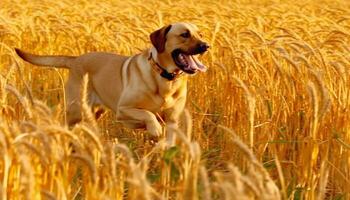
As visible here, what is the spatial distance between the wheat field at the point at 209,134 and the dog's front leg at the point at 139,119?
0.45ft

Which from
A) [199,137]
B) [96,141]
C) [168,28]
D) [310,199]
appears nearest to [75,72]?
[168,28]

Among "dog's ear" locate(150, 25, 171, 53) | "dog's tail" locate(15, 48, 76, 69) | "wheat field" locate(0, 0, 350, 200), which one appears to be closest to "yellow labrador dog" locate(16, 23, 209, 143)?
"dog's ear" locate(150, 25, 171, 53)

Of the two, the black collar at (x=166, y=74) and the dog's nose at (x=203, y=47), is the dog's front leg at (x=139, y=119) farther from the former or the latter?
the dog's nose at (x=203, y=47)

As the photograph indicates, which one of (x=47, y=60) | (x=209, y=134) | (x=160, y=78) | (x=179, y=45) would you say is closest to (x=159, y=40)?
(x=179, y=45)

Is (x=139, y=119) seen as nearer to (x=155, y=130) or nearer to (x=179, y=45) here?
(x=155, y=130)

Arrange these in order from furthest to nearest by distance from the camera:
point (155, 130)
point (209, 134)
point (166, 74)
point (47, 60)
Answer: point (47, 60)
point (209, 134)
point (166, 74)
point (155, 130)

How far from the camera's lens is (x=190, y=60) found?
20.3 ft

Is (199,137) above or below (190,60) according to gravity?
below

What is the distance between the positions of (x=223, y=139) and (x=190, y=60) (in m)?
0.74

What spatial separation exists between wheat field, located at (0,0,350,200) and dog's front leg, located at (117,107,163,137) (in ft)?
0.45

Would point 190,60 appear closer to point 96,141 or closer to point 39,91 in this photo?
point 39,91

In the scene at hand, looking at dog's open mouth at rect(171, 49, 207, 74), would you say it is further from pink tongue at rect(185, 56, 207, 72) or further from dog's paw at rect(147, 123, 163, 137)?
dog's paw at rect(147, 123, 163, 137)

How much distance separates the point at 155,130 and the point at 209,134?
2.06ft

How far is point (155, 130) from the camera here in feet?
18.5
